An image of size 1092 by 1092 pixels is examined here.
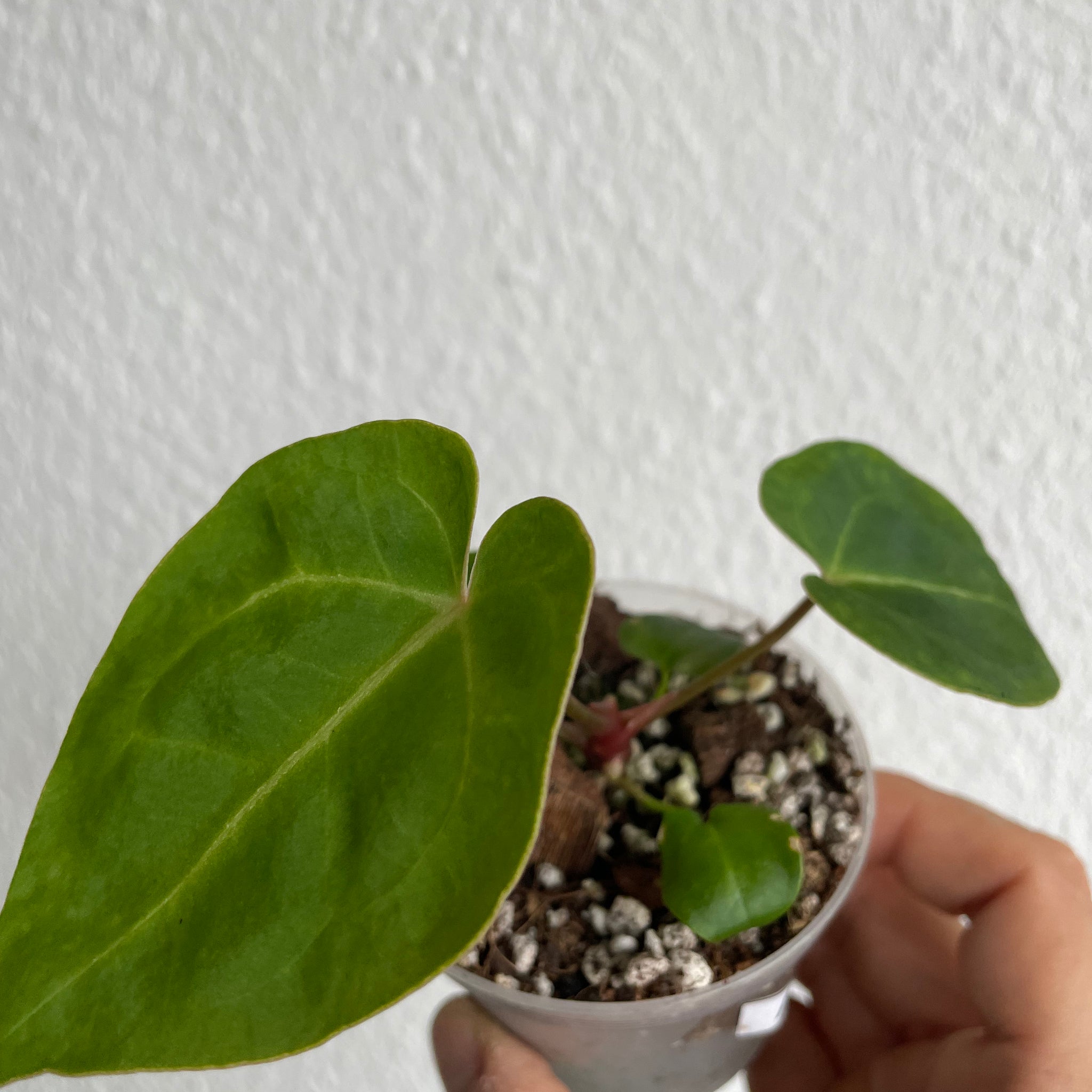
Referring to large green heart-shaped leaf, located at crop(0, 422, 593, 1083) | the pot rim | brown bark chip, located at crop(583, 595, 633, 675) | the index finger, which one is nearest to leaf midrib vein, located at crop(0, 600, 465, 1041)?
large green heart-shaped leaf, located at crop(0, 422, 593, 1083)

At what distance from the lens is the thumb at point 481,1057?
0.60 m

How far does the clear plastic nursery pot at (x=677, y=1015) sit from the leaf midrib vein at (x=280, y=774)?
0.68 ft

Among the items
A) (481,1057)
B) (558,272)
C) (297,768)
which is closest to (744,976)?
(481,1057)

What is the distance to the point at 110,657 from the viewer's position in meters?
0.46

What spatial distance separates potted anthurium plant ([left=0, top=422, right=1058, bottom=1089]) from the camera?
1.22 feet

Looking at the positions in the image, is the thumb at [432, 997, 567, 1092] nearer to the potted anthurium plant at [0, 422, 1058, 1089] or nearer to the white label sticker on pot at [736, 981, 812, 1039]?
the potted anthurium plant at [0, 422, 1058, 1089]

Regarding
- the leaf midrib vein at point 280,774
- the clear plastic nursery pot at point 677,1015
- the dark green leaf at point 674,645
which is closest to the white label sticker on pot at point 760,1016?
the clear plastic nursery pot at point 677,1015

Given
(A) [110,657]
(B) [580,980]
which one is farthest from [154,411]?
(B) [580,980]

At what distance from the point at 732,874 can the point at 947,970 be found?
14.7 inches

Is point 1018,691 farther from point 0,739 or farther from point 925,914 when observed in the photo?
point 0,739

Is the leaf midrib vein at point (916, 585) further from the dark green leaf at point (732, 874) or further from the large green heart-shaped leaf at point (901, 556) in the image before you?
the dark green leaf at point (732, 874)

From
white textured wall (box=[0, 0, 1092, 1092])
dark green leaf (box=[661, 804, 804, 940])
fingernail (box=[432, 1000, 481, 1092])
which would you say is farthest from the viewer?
white textured wall (box=[0, 0, 1092, 1092])

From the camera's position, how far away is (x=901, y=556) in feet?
2.09

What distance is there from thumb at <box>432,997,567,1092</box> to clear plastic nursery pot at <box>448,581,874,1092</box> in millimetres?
13
